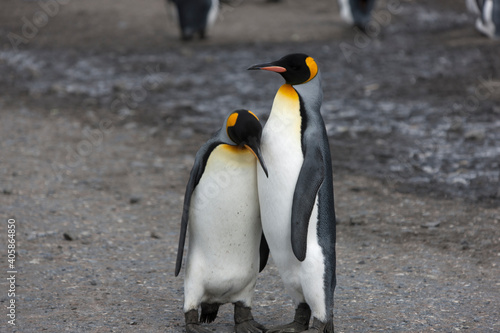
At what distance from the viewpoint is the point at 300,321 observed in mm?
3066

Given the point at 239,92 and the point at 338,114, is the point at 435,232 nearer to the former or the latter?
the point at 338,114

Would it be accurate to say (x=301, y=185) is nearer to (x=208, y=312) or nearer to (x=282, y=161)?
(x=282, y=161)

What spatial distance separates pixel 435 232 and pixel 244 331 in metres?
1.93

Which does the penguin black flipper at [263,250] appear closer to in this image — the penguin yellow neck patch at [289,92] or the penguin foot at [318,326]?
the penguin foot at [318,326]

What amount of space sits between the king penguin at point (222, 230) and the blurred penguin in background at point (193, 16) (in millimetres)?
8136

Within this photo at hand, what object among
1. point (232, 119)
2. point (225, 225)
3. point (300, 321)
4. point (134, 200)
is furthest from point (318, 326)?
point (134, 200)

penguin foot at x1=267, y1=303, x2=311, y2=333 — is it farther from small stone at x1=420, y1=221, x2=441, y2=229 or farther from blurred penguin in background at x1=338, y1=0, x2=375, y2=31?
blurred penguin in background at x1=338, y1=0, x2=375, y2=31

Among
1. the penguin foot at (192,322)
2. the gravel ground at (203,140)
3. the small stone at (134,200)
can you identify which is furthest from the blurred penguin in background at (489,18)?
the penguin foot at (192,322)

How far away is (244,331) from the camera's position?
3086 mm

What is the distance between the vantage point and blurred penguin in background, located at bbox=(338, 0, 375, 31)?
1152cm

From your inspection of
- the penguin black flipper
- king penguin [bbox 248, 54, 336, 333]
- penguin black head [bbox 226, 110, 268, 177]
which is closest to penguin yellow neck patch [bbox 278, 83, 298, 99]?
king penguin [bbox 248, 54, 336, 333]

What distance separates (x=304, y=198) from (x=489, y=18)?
8316mm

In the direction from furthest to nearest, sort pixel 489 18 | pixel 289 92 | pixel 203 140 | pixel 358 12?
pixel 358 12
pixel 489 18
pixel 203 140
pixel 289 92

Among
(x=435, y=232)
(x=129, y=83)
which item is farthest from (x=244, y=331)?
(x=129, y=83)
